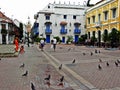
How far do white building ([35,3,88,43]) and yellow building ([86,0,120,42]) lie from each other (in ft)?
30.8

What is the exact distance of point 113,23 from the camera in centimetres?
4606

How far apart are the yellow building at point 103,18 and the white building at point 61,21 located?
939 cm

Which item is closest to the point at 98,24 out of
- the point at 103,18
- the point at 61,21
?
the point at 103,18

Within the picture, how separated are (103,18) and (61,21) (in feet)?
67.9

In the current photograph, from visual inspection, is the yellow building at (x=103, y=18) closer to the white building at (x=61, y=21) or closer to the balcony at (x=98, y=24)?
the balcony at (x=98, y=24)

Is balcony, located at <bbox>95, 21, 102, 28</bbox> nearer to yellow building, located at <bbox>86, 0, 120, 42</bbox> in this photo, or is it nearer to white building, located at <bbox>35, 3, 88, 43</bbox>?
yellow building, located at <bbox>86, 0, 120, 42</bbox>

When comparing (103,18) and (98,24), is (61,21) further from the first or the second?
(103,18)

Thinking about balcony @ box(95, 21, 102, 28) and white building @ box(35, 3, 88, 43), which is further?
white building @ box(35, 3, 88, 43)

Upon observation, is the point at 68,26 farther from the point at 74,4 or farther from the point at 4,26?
the point at 4,26

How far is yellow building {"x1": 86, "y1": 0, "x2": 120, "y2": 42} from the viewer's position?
4528cm

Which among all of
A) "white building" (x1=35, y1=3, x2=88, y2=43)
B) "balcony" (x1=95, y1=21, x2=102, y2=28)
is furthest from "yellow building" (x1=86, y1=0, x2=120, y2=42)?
"white building" (x1=35, y1=3, x2=88, y2=43)

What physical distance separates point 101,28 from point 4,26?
3022 cm

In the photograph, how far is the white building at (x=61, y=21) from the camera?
69.6m

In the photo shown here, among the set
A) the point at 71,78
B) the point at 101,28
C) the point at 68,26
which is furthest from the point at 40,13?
the point at 71,78
